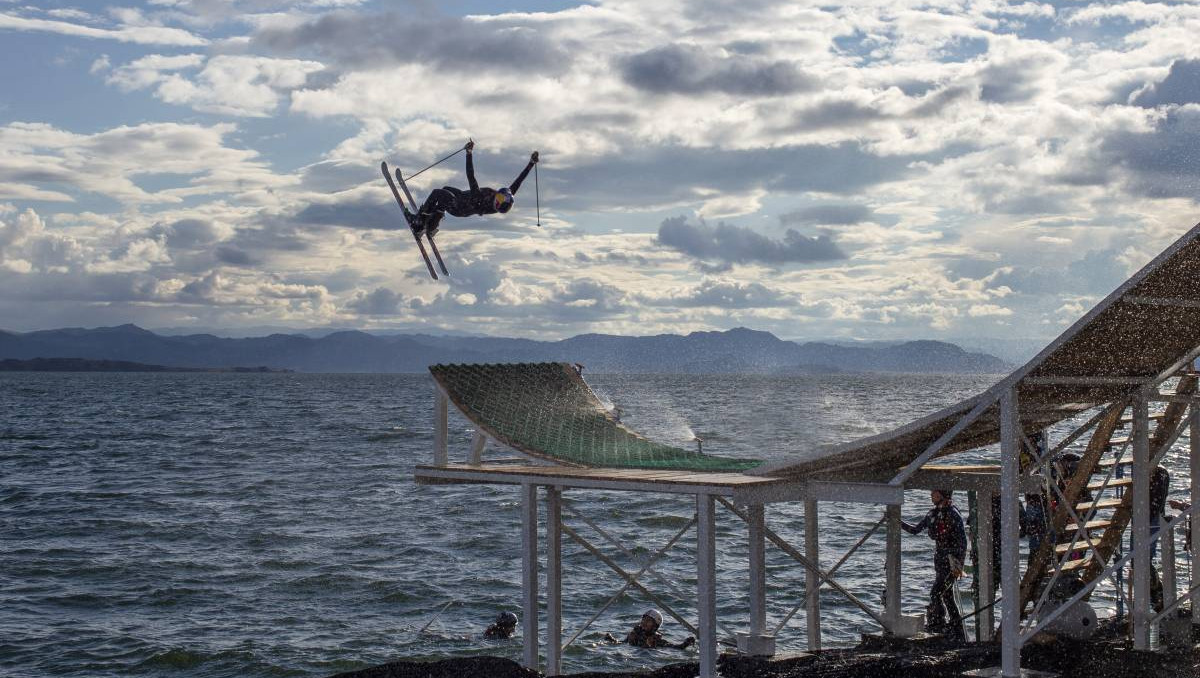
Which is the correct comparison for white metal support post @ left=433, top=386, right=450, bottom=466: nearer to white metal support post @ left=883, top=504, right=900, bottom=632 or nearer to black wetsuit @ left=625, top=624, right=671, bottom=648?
white metal support post @ left=883, top=504, right=900, bottom=632

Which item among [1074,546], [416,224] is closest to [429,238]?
[416,224]

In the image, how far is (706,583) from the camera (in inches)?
547

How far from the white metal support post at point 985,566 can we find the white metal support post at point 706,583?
433 centimetres

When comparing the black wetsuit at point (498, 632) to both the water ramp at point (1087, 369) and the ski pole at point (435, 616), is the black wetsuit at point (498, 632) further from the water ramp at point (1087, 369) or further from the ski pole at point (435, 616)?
the water ramp at point (1087, 369)

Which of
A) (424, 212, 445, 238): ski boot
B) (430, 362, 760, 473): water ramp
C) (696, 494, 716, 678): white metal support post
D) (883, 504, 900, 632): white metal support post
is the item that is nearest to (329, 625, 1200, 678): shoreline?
(883, 504, 900, 632): white metal support post

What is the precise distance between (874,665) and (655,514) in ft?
92.1

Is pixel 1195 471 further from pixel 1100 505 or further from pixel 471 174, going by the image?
pixel 471 174

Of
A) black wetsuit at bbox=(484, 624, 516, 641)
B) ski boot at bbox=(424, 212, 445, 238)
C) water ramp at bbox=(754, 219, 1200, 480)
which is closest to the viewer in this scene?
water ramp at bbox=(754, 219, 1200, 480)

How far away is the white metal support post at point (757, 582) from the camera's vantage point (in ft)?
47.4

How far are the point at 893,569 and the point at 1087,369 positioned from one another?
5.10 meters

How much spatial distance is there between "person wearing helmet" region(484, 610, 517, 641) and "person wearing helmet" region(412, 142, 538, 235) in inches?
411

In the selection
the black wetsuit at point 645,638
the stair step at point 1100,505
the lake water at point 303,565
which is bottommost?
the lake water at point 303,565

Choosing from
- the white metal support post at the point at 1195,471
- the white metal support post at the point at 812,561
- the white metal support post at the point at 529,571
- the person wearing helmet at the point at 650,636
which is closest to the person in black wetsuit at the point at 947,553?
the white metal support post at the point at 812,561

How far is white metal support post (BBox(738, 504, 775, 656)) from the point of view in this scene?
14.4m
